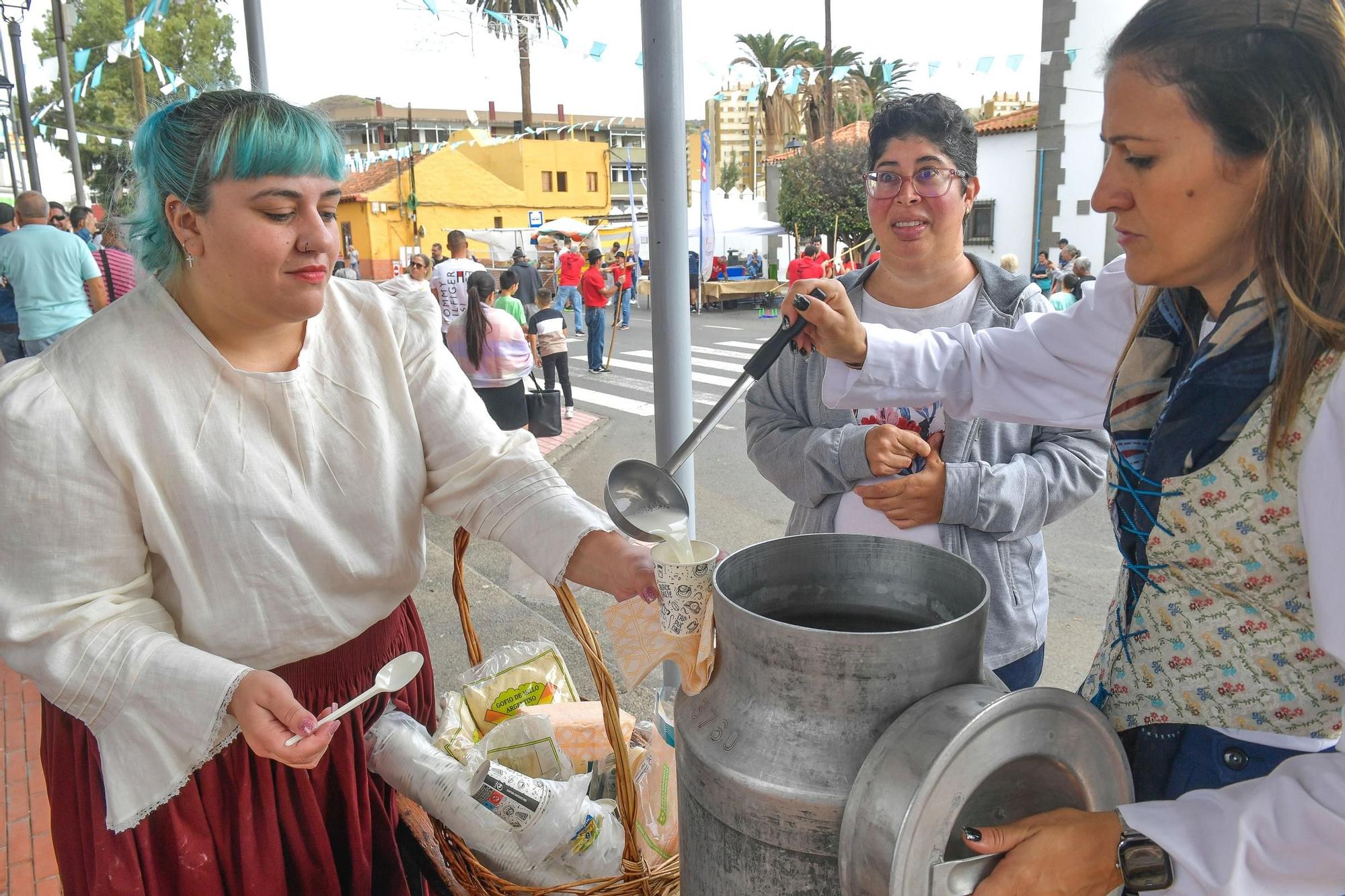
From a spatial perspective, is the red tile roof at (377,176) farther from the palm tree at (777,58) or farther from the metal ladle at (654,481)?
the metal ladle at (654,481)

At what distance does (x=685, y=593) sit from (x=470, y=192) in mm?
39978

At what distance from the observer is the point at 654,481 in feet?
5.01

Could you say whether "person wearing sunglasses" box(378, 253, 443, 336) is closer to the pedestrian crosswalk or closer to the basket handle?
the basket handle

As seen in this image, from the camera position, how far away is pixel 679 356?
7.97 feet

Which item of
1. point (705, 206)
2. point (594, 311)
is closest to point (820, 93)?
point (705, 206)

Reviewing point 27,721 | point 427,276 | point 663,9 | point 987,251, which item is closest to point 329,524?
point 663,9

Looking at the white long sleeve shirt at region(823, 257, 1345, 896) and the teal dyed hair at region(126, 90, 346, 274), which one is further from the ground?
the teal dyed hair at region(126, 90, 346, 274)

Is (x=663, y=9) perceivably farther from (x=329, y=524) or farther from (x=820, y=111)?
(x=820, y=111)

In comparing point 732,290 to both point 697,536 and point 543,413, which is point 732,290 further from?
point 697,536

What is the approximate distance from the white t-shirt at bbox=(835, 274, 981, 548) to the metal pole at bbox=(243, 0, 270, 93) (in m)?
3.59

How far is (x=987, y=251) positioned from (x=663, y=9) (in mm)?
21181

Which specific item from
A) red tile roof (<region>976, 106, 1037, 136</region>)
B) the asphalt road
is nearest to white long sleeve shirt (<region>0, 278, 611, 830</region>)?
the asphalt road

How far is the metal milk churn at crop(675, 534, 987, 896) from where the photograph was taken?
36.0 inches

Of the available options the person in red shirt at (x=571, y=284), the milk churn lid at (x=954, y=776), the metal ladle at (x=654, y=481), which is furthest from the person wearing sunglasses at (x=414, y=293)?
the person in red shirt at (x=571, y=284)
